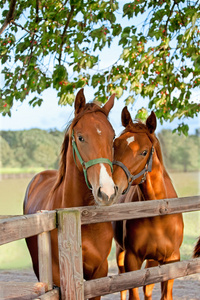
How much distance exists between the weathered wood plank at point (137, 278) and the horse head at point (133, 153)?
2.34 ft

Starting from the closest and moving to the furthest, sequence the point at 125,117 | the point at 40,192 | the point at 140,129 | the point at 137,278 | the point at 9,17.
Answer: the point at 137,278, the point at 140,129, the point at 125,117, the point at 40,192, the point at 9,17

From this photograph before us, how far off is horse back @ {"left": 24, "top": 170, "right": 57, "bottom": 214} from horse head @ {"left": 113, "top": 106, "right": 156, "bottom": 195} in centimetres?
70

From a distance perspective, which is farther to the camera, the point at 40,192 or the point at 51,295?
the point at 40,192

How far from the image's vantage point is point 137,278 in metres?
3.28

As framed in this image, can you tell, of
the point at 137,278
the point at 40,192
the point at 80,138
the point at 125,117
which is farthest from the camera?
the point at 40,192

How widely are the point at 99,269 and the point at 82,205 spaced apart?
0.57 m

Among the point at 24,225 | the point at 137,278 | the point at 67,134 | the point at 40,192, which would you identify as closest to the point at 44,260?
the point at 24,225

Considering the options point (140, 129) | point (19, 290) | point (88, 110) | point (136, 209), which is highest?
point (88, 110)

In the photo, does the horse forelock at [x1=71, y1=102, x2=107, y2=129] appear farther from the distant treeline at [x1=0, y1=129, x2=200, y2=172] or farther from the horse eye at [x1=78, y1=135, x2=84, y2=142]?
the distant treeline at [x1=0, y1=129, x2=200, y2=172]

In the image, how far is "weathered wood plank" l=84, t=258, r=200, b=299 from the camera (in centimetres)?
298

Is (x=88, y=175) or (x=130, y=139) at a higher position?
(x=130, y=139)

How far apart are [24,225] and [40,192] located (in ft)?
6.43

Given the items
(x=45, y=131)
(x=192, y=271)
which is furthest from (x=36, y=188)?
(x=45, y=131)

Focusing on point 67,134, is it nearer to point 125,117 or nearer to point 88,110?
point 88,110
